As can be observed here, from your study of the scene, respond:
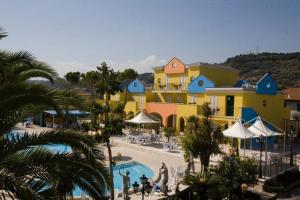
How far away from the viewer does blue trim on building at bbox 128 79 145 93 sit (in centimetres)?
4267

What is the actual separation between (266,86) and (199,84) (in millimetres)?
6870

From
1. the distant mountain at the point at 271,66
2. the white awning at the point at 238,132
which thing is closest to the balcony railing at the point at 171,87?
the white awning at the point at 238,132

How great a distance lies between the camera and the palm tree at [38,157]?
564 centimetres

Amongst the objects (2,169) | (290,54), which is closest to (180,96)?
(2,169)

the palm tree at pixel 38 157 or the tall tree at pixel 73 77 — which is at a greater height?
the tall tree at pixel 73 77

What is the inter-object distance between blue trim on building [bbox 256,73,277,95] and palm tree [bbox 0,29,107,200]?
26.3 metres

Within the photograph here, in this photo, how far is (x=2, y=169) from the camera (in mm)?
5699

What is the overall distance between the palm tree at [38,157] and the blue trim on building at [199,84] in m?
28.3

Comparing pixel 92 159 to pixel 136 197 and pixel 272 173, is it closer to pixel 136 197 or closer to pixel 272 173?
pixel 136 197

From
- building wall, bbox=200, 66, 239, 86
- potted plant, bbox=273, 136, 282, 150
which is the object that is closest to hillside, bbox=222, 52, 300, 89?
building wall, bbox=200, 66, 239, 86

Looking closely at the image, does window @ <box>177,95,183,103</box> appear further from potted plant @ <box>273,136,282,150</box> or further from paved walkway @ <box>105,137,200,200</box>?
potted plant @ <box>273,136,282,150</box>

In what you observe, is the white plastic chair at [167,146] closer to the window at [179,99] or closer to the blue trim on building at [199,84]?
the blue trim on building at [199,84]

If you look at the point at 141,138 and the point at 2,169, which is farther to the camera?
the point at 141,138

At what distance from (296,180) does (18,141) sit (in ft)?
56.3
